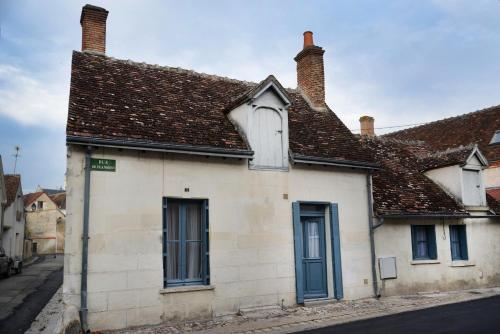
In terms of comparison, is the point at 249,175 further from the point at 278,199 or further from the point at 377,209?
the point at 377,209

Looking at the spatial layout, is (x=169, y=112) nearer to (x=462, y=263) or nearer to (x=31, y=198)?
(x=462, y=263)

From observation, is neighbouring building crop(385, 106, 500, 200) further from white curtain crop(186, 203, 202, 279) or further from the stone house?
white curtain crop(186, 203, 202, 279)

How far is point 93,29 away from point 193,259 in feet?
24.7

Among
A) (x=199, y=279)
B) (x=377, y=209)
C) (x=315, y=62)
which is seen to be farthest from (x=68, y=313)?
(x=315, y=62)

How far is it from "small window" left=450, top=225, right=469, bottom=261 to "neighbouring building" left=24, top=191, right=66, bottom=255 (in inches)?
1819

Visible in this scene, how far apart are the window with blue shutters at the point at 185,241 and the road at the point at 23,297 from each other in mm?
3708

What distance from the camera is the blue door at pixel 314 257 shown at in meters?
12.1

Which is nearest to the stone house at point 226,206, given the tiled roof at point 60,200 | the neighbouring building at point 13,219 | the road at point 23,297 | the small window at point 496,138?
the road at point 23,297

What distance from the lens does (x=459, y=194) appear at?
16.0 meters

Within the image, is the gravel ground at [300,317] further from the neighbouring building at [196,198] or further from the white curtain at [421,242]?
the white curtain at [421,242]

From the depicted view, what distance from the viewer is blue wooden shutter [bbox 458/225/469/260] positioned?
15.6m

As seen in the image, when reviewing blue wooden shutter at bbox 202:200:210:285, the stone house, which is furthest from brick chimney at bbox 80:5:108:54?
blue wooden shutter at bbox 202:200:210:285

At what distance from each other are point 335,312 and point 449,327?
109 inches

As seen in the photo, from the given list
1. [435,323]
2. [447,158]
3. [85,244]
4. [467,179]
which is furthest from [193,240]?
[467,179]
